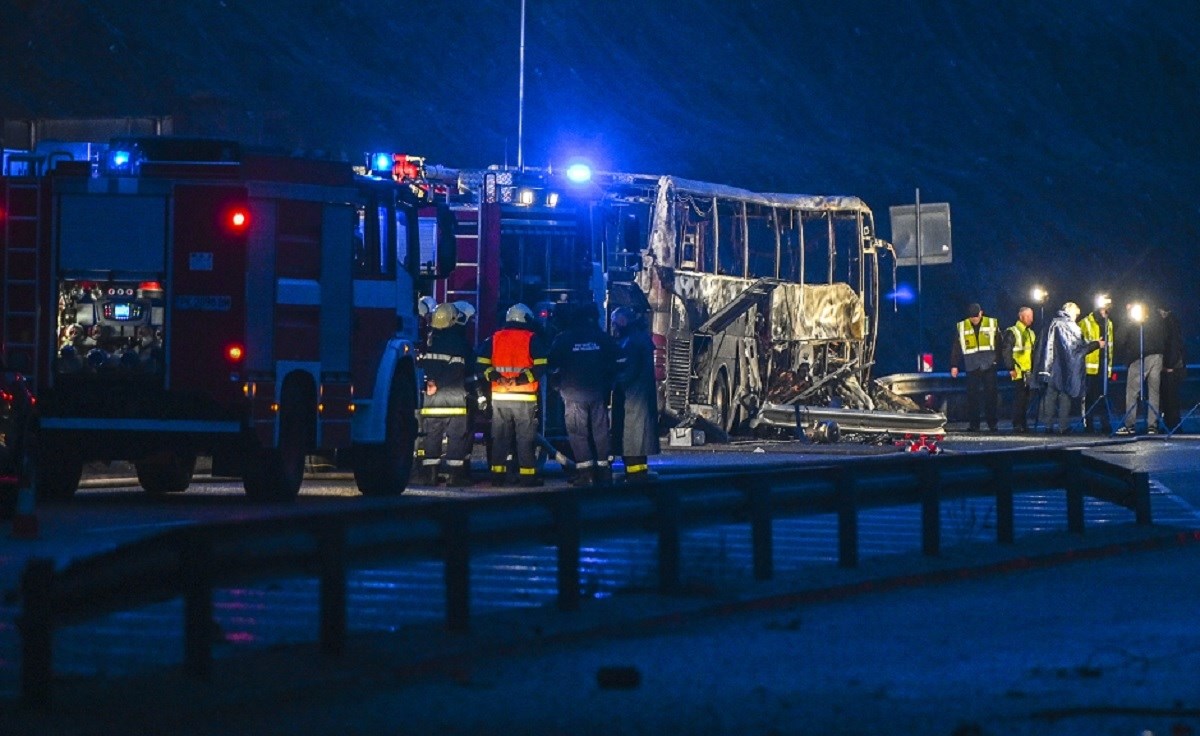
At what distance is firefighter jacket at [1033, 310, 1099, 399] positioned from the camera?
34.3 meters

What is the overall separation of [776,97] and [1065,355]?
2116 inches

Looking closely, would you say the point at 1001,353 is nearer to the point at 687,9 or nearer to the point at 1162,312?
the point at 1162,312

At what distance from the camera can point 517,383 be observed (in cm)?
2152

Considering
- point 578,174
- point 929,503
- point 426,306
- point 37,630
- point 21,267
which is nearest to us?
point 37,630

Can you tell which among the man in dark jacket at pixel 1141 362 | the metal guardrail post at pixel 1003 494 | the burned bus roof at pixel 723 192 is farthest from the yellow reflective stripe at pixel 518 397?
the man in dark jacket at pixel 1141 362

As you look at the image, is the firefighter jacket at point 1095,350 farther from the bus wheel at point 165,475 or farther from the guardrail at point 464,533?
the guardrail at point 464,533

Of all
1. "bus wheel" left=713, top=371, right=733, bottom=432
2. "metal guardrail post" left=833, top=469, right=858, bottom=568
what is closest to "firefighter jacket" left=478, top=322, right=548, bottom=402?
"metal guardrail post" left=833, top=469, right=858, bottom=568

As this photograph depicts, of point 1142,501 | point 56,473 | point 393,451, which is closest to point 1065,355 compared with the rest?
point 393,451

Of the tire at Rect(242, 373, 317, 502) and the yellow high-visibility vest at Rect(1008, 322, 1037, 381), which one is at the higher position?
the yellow high-visibility vest at Rect(1008, 322, 1037, 381)

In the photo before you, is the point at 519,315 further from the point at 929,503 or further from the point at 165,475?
the point at 929,503

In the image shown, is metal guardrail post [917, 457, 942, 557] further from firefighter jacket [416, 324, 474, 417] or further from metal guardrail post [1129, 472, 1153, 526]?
firefighter jacket [416, 324, 474, 417]

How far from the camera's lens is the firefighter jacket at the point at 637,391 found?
70.2 ft

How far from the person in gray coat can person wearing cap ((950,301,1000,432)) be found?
0.80 meters

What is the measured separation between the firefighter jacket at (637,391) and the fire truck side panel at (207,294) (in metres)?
3.57
